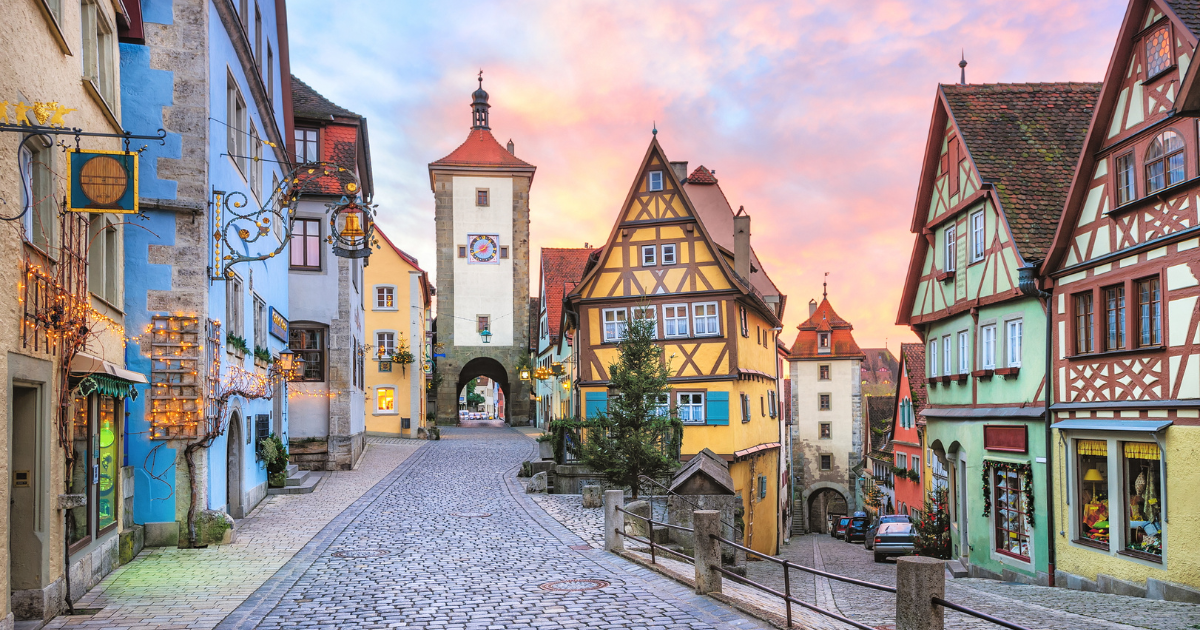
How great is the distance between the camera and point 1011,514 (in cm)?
1759

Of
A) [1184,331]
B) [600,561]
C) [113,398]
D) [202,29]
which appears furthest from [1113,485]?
[202,29]

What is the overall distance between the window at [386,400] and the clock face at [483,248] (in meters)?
13.9

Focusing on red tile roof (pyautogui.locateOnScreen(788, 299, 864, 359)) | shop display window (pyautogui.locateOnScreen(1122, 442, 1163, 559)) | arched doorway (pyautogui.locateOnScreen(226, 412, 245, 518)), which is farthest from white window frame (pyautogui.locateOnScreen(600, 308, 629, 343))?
red tile roof (pyautogui.locateOnScreen(788, 299, 864, 359))

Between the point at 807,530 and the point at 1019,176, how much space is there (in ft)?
136

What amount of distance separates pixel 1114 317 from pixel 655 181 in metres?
14.8

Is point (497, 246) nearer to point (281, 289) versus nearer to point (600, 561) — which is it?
point (281, 289)

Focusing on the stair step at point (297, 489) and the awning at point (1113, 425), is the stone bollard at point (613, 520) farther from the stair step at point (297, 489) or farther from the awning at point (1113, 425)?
the stair step at point (297, 489)

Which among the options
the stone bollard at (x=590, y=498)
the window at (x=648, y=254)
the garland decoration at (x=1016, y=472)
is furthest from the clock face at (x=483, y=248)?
the garland decoration at (x=1016, y=472)

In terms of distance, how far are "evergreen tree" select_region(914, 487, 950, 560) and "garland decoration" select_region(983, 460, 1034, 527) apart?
265cm

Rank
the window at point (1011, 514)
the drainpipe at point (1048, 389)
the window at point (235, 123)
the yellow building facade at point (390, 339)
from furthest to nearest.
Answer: the yellow building facade at point (390, 339)
the window at point (1011, 514)
the drainpipe at point (1048, 389)
the window at point (235, 123)

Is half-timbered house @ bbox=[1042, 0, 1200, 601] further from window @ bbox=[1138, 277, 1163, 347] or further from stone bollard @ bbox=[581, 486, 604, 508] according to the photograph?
stone bollard @ bbox=[581, 486, 604, 508]

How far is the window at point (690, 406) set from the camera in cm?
2695

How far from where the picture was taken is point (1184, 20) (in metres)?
13.0

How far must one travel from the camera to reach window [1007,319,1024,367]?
17.5 meters
